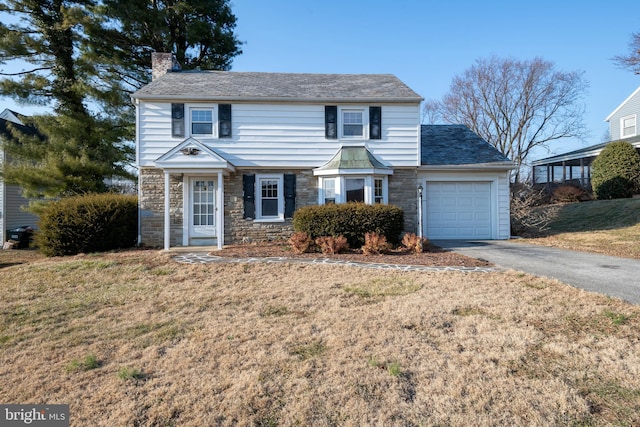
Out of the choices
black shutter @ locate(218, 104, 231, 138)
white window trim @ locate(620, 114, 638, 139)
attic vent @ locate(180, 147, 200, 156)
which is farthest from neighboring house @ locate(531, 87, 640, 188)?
attic vent @ locate(180, 147, 200, 156)

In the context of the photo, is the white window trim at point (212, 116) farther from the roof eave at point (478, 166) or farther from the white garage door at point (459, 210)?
the white garage door at point (459, 210)

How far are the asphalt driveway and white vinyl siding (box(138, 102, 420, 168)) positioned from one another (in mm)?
3946

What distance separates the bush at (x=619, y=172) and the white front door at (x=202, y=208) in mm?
19876

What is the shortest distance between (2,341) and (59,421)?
2386 millimetres

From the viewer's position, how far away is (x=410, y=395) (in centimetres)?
298

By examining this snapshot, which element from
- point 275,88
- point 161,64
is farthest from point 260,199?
point 161,64

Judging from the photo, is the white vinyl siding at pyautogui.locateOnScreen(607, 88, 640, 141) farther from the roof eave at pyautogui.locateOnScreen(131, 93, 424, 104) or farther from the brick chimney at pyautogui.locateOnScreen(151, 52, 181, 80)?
the brick chimney at pyautogui.locateOnScreen(151, 52, 181, 80)

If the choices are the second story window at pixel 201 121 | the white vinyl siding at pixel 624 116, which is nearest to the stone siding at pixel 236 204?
the second story window at pixel 201 121

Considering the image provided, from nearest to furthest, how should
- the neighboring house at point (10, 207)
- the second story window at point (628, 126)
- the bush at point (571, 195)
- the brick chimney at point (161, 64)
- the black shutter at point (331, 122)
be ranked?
the black shutter at point (331, 122), the brick chimney at point (161, 64), the neighboring house at point (10, 207), the bush at point (571, 195), the second story window at point (628, 126)

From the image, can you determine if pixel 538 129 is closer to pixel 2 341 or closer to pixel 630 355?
pixel 630 355

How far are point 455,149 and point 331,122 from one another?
5265 mm

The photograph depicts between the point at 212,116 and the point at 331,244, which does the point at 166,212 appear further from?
the point at 331,244

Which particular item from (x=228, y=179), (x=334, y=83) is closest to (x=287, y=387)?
(x=228, y=179)

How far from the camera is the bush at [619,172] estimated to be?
18.1 m
